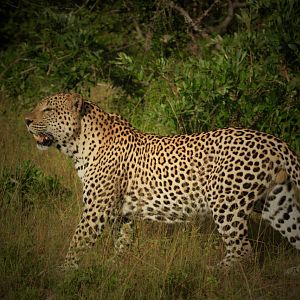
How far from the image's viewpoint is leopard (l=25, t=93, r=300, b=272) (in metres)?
5.89

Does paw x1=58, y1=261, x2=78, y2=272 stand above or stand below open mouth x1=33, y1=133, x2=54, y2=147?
below

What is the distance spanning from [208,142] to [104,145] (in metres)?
1.09

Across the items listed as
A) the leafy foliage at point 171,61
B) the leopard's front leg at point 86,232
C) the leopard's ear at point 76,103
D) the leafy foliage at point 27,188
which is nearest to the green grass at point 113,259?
the leafy foliage at point 27,188

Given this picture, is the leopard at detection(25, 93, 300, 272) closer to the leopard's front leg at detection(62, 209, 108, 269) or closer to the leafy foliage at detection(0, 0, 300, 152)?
the leopard's front leg at detection(62, 209, 108, 269)

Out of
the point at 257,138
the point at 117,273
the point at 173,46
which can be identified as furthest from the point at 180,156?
the point at 173,46

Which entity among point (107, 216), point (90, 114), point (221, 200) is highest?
point (90, 114)

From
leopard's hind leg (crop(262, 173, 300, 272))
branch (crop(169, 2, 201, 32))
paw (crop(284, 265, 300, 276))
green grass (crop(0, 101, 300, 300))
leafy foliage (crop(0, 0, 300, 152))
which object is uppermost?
branch (crop(169, 2, 201, 32))

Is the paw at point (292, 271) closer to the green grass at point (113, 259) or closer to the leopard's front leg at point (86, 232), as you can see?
the green grass at point (113, 259)

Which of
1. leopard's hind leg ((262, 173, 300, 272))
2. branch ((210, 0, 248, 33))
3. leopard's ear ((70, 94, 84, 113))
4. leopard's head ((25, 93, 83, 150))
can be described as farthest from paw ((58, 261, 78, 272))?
branch ((210, 0, 248, 33))

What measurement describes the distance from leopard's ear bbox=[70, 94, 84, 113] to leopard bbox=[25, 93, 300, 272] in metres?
0.01

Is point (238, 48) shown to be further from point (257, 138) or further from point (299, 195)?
point (257, 138)

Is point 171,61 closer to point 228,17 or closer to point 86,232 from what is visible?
point 228,17

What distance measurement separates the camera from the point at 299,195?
7.59 metres

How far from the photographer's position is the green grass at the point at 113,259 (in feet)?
17.6
